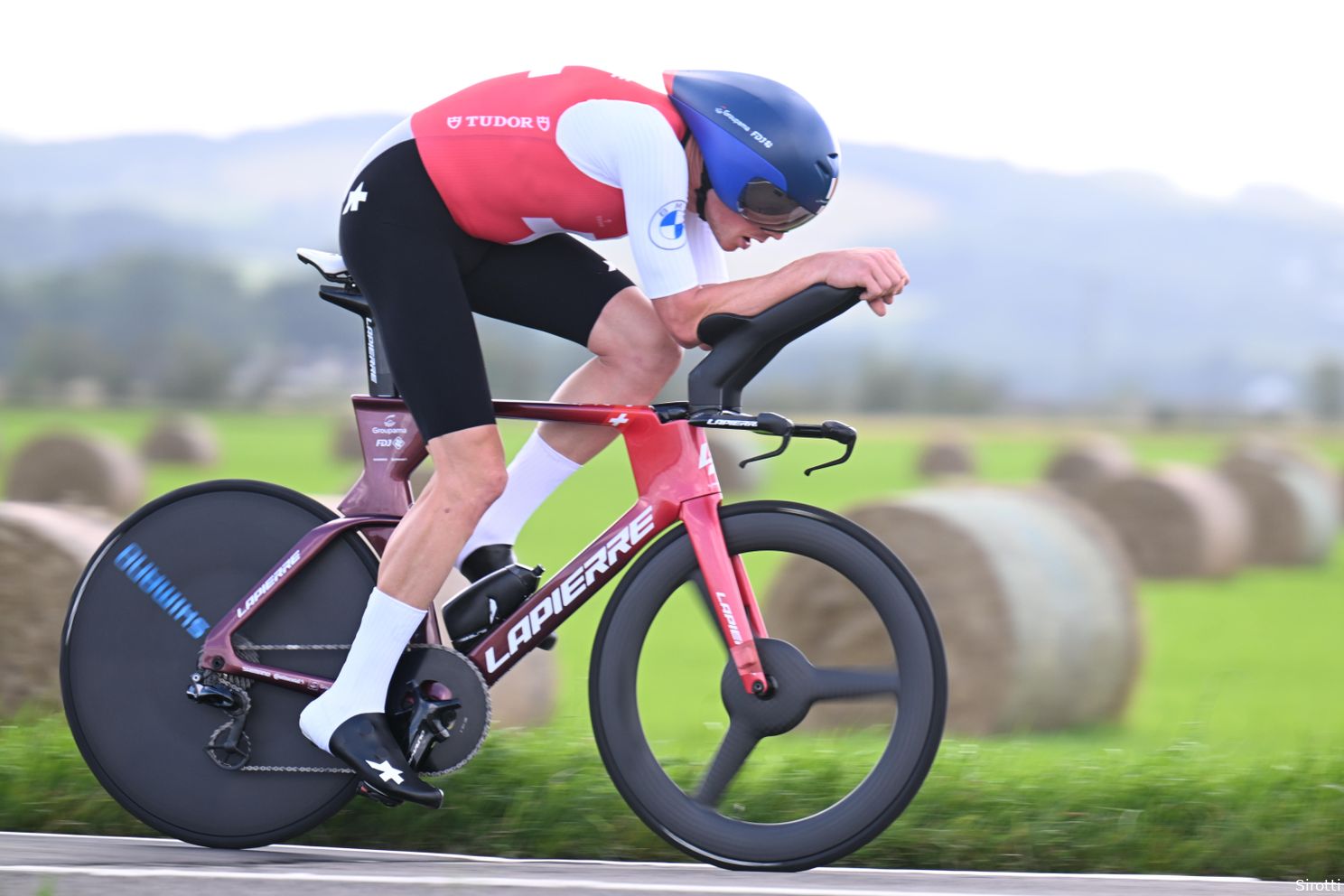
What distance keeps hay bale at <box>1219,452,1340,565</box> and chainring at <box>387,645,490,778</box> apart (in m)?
17.2

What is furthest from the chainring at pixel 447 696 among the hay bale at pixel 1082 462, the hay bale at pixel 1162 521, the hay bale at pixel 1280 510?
the hay bale at pixel 1082 462

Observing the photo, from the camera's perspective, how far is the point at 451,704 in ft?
12.5

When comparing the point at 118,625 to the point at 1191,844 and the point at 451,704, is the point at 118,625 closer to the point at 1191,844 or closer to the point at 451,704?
the point at 451,704

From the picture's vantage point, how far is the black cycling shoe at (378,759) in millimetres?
3709

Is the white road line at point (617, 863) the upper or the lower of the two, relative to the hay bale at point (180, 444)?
lower

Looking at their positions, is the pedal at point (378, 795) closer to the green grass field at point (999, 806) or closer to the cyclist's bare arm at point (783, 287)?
the green grass field at point (999, 806)

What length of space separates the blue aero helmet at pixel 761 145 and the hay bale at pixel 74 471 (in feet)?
60.4

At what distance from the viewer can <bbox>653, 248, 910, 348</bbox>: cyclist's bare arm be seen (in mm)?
3471

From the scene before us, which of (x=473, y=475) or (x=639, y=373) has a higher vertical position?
(x=639, y=373)

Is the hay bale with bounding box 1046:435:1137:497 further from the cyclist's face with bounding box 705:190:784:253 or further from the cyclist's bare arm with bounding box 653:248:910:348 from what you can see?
the cyclist's bare arm with bounding box 653:248:910:348

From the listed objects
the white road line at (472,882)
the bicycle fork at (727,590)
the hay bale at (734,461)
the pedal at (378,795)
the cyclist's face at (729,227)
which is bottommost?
the white road line at (472,882)

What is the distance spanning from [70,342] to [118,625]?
8490 cm

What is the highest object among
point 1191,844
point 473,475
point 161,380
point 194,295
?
point 194,295

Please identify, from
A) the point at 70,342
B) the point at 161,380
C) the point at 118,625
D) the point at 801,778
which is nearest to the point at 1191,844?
the point at 801,778
